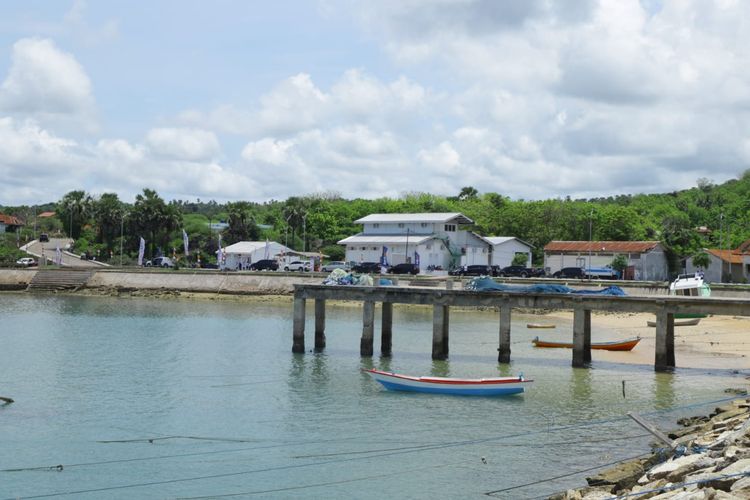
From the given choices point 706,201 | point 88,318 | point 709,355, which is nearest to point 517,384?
point 709,355

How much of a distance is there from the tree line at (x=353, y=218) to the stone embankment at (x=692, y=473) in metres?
95.5

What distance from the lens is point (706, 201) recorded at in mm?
169250

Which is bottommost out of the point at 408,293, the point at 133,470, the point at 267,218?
the point at 133,470

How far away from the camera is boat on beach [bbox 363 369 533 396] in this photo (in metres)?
37.9

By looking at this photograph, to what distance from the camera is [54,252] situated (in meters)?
144

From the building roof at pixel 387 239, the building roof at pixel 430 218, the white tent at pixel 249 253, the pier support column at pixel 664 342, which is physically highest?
the building roof at pixel 430 218

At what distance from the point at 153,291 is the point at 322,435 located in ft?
267

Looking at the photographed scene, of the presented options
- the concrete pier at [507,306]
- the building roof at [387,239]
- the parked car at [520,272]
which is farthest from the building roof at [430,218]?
the concrete pier at [507,306]

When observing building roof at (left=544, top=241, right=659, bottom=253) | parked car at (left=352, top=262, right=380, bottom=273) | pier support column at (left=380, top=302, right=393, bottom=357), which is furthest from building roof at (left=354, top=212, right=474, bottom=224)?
pier support column at (left=380, top=302, right=393, bottom=357)

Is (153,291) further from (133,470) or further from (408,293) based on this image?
(133,470)

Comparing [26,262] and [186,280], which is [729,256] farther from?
[26,262]

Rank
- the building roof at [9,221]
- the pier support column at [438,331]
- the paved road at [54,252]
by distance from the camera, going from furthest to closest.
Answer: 1. the building roof at [9,221]
2. the paved road at [54,252]
3. the pier support column at [438,331]

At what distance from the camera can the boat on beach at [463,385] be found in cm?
3791

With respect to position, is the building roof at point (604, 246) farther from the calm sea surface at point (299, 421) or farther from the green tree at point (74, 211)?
the green tree at point (74, 211)
